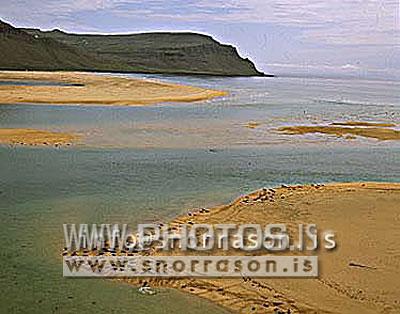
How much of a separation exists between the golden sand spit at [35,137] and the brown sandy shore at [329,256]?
9.48m

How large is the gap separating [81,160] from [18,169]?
207 centimetres

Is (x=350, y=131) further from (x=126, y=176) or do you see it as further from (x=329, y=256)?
(x=329, y=256)

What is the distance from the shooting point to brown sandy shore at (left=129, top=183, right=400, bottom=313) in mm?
7156

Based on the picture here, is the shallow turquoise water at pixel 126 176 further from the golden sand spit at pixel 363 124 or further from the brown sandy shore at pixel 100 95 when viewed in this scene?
the brown sandy shore at pixel 100 95

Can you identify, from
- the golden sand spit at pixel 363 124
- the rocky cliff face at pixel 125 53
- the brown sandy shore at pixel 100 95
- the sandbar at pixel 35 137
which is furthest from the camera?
the rocky cliff face at pixel 125 53

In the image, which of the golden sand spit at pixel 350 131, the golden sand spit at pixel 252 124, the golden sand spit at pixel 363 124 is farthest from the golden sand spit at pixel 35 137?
the golden sand spit at pixel 363 124

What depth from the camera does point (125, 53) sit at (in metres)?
134

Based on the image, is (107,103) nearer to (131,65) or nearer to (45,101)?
(45,101)

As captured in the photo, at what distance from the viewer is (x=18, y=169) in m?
14.9

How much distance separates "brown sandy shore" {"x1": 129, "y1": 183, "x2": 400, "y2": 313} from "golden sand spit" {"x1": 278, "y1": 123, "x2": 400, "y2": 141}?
1253 centimetres

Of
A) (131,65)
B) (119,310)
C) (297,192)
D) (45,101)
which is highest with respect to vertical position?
(131,65)

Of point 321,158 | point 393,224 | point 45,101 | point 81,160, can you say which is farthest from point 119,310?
point 45,101

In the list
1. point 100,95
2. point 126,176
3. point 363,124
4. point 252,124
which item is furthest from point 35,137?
point 100,95

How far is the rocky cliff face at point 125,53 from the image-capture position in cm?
9638
